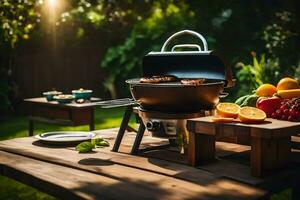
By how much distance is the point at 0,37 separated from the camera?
6148 millimetres

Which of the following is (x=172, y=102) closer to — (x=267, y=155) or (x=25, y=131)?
(x=267, y=155)

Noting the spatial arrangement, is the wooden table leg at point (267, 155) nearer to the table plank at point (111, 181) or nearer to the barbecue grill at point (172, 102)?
the table plank at point (111, 181)

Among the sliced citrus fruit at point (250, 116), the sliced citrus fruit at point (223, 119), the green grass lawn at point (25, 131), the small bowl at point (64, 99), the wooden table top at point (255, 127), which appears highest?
the sliced citrus fruit at point (250, 116)

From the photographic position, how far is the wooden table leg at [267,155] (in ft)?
8.11

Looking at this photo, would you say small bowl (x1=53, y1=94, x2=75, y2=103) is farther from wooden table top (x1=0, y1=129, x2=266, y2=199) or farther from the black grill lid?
wooden table top (x1=0, y1=129, x2=266, y2=199)

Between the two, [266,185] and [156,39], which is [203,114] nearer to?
[266,185]

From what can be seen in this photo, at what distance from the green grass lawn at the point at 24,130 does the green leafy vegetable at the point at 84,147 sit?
5.85 feet

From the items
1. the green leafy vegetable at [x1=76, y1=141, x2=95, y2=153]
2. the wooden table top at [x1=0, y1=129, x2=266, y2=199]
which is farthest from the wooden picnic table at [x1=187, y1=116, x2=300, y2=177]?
the green leafy vegetable at [x1=76, y1=141, x2=95, y2=153]

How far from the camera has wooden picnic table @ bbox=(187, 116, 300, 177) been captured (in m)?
2.43

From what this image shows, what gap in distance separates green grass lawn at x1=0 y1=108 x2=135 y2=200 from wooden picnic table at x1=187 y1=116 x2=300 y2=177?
2.57 m

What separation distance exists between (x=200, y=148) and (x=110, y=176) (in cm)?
58

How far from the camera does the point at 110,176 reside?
101 inches

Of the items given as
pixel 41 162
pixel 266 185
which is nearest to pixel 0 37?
pixel 41 162

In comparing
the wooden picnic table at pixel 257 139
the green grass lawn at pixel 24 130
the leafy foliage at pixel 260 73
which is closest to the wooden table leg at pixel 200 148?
the wooden picnic table at pixel 257 139
